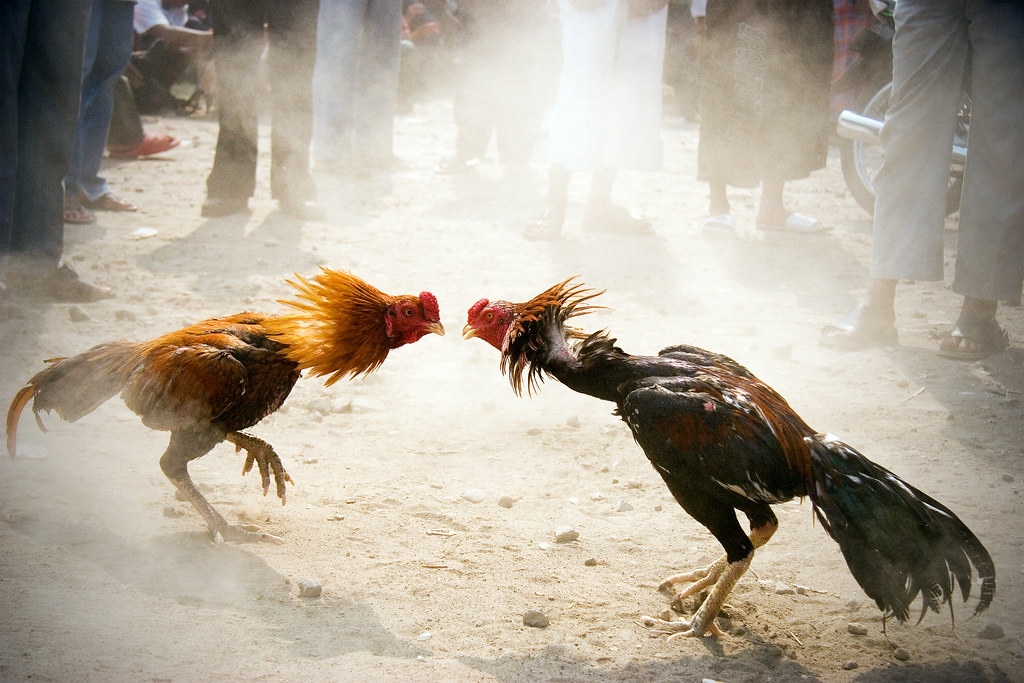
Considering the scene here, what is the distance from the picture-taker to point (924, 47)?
14.1ft

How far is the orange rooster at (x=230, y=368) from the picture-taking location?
9.39 feet

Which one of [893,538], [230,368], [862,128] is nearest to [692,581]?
[893,538]

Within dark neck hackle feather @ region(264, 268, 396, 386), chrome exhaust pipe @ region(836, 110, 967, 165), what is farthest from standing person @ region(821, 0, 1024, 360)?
dark neck hackle feather @ region(264, 268, 396, 386)

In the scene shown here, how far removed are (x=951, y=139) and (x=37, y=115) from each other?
4.77 metres

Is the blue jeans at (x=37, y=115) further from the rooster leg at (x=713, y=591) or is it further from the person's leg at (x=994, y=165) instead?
the person's leg at (x=994, y=165)

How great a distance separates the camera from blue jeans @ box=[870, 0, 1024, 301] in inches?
166

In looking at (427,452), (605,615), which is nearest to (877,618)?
(605,615)

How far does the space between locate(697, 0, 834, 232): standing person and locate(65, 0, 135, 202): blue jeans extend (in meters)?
4.27

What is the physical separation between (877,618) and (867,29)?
6.08 meters

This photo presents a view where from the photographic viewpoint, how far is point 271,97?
21.5 ft

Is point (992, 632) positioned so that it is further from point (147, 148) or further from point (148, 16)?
point (148, 16)

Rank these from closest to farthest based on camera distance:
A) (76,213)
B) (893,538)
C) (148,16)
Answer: (893,538), (76,213), (148,16)

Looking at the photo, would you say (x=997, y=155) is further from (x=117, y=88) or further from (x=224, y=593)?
(x=117, y=88)

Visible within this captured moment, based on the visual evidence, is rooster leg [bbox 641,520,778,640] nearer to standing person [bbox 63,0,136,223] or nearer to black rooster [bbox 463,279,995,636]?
black rooster [bbox 463,279,995,636]
